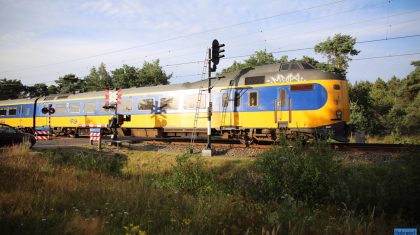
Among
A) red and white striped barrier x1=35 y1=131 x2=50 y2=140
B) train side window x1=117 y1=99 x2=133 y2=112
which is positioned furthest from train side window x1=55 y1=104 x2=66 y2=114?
train side window x1=117 y1=99 x2=133 y2=112

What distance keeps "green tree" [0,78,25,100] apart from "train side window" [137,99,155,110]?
4804 cm

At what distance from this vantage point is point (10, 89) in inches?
2275

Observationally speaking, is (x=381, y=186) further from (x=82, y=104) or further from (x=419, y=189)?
(x=82, y=104)

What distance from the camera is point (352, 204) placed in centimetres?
662

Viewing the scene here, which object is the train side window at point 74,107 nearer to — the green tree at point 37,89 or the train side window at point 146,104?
the train side window at point 146,104

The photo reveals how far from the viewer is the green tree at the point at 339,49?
3244cm

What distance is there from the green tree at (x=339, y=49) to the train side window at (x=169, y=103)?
20.2 meters

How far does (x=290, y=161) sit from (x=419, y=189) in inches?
101

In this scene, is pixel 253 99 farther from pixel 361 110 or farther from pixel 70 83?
pixel 70 83

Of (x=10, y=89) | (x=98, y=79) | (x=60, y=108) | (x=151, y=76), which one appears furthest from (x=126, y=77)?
(x=10, y=89)

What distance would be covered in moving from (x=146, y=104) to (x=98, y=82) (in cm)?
3553

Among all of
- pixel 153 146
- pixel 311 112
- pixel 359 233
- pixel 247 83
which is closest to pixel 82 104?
pixel 153 146

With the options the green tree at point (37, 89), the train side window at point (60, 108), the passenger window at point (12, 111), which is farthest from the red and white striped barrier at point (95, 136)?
the green tree at point (37, 89)

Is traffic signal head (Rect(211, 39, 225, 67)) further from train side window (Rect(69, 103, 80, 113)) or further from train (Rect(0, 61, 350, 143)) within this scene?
train side window (Rect(69, 103, 80, 113))
